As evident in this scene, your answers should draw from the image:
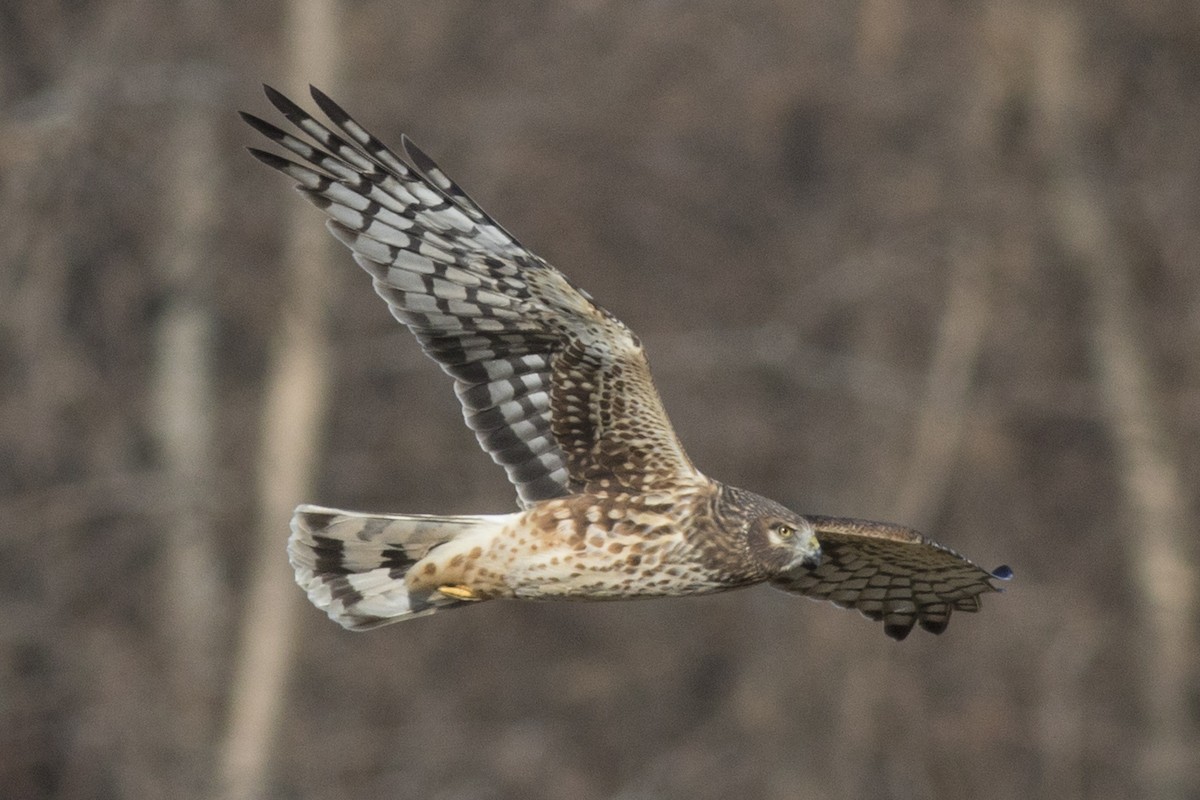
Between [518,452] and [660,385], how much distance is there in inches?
379

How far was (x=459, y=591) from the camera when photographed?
7027mm

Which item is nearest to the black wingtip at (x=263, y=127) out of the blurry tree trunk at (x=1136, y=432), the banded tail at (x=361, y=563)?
the banded tail at (x=361, y=563)

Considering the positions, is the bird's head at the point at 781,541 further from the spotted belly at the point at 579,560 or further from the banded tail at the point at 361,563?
the banded tail at the point at 361,563

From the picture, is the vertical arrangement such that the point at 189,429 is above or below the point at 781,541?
above

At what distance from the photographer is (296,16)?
14.7 meters

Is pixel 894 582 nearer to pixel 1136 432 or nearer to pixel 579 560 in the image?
pixel 579 560

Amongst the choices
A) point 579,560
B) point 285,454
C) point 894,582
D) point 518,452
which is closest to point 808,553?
point 579,560

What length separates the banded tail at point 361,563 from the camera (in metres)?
7.25

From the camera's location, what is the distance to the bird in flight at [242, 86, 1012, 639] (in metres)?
6.82

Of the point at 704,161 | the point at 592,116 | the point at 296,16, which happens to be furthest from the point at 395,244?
the point at 704,161

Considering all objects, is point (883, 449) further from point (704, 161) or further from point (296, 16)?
point (296, 16)

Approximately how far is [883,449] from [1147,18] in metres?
3.61

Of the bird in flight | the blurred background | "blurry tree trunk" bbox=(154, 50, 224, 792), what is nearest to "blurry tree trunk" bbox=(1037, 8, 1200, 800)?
the blurred background

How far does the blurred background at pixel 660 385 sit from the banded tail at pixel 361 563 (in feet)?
20.8
